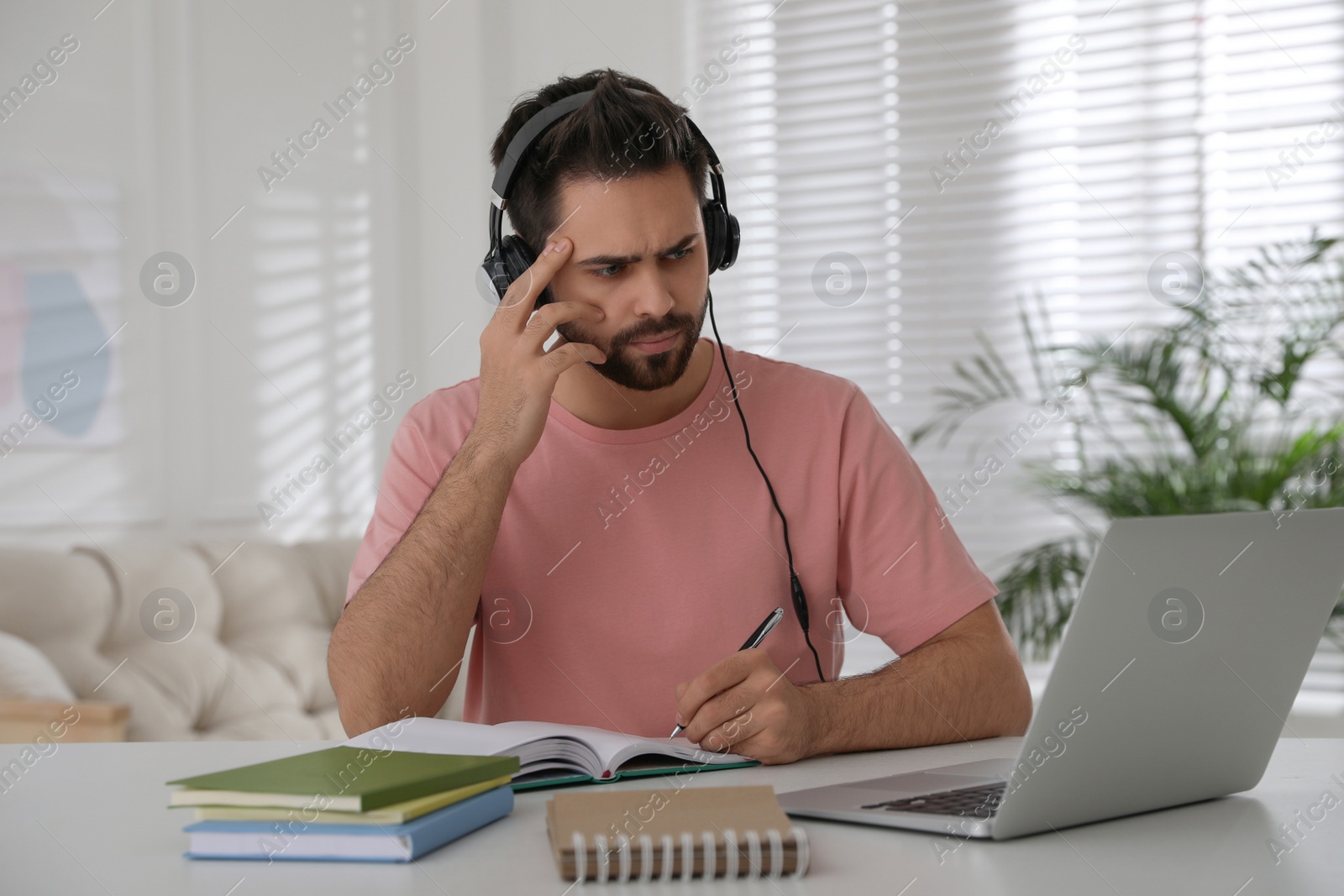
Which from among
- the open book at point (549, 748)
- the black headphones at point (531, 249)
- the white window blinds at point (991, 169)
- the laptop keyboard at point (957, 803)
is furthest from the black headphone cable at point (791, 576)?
the white window blinds at point (991, 169)

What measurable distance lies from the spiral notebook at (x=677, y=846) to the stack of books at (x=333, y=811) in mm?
97

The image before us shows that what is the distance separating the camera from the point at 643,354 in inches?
57.4

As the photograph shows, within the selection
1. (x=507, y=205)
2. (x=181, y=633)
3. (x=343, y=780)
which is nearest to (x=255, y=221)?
(x=181, y=633)

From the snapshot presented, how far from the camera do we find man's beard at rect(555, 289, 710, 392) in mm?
1450

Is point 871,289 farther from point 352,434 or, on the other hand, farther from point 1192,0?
point 352,434

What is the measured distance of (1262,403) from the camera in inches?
106

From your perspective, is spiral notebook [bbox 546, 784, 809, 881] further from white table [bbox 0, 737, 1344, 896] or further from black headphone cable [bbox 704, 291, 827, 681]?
black headphone cable [bbox 704, 291, 827, 681]

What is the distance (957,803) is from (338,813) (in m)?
0.44

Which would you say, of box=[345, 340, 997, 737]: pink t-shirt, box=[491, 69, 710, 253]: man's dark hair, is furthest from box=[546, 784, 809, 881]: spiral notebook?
box=[491, 69, 710, 253]: man's dark hair

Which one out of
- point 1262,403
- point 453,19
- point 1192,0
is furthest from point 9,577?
point 1192,0

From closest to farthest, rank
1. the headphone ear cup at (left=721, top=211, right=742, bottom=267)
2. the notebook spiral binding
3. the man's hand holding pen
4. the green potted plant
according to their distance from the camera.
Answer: the notebook spiral binding, the man's hand holding pen, the headphone ear cup at (left=721, top=211, right=742, bottom=267), the green potted plant

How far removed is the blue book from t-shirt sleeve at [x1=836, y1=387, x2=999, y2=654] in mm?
810

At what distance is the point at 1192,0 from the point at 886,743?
245 centimetres

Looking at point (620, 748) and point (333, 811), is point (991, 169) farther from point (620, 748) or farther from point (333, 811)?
point (333, 811)
